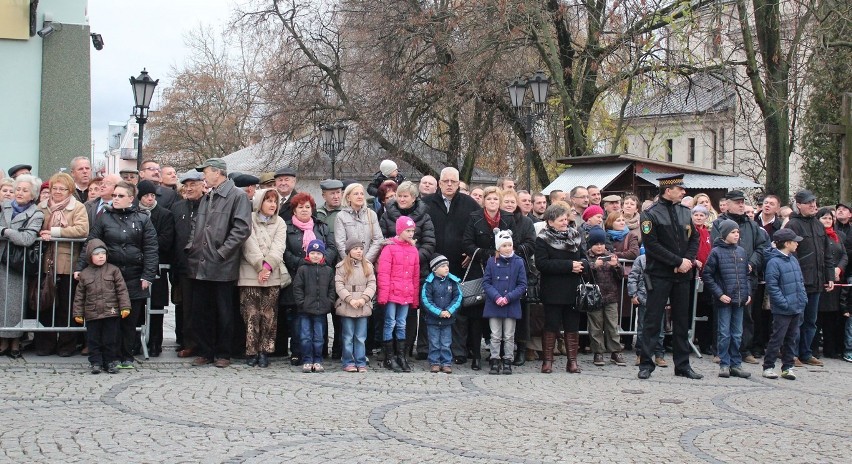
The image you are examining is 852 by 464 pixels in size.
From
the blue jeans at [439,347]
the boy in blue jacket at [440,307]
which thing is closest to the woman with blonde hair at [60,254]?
the boy in blue jacket at [440,307]

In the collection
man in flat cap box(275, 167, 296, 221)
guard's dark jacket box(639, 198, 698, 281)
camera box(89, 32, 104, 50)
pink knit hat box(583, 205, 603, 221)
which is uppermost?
camera box(89, 32, 104, 50)

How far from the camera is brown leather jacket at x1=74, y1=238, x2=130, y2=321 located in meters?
10.3

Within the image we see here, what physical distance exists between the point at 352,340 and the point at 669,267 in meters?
3.60

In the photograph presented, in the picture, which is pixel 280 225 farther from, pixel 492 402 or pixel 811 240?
pixel 811 240

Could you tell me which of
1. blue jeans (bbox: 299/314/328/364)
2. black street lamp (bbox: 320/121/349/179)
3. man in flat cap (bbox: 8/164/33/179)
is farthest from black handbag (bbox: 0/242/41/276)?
black street lamp (bbox: 320/121/349/179)

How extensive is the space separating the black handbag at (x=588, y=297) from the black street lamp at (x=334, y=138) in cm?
2193

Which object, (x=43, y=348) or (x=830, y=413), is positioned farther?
(x=43, y=348)

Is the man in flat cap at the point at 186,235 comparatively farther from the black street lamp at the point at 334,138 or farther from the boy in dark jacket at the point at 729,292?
the black street lamp at the point at 334,138

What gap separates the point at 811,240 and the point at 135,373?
Result: 28.2 feet

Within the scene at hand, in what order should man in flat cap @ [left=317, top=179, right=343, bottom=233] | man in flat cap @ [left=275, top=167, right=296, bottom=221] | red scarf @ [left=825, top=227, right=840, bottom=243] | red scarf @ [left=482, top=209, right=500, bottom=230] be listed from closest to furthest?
red scarf @ [left=482, top=209, right=500, bottom=230] → man in flat cap @ [left=317, top=179, right=343, bottom=233] → man in flat cap @ [left=275, top=167, right=296, bottom=221] → red scarf @ [left=825, top=227, right=840, bottom=243]

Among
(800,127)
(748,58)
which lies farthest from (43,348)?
(800,127)

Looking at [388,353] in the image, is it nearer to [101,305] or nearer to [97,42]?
[101,305]

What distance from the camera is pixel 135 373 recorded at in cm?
1043

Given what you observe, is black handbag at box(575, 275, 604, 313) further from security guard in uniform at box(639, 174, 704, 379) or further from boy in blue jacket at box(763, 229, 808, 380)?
boy in blue jacket at box(763, 229, 808, 380)
